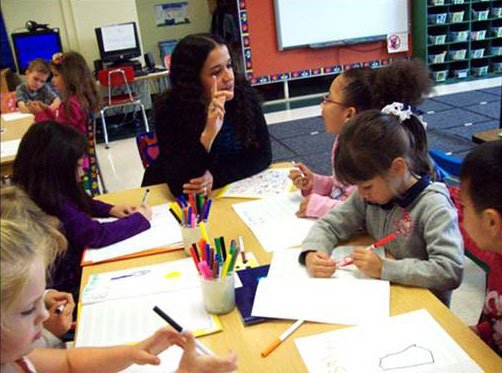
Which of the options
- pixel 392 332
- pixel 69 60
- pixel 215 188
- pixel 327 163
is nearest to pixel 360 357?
pixel 392 332

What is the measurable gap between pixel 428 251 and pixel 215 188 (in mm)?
911

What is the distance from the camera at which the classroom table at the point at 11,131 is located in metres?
2.74

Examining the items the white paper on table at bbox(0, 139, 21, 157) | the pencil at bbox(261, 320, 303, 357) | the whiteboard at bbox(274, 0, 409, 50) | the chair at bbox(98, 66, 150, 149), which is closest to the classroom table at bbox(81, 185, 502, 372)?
the pencil at bbox(261, 320, 303, 357)

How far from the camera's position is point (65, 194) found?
1644mm

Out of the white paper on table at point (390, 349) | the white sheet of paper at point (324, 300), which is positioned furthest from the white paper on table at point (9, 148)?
the white paper on table at point (390, 349)

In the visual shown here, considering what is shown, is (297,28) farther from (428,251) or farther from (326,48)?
(428,251)

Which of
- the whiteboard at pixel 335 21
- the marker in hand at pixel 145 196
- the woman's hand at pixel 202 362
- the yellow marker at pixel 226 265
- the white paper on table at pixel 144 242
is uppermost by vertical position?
the whiteboard at pixel 335 21

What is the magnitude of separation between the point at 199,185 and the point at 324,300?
0.82 m

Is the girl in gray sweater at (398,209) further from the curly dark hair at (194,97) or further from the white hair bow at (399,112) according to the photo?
the curly dark hair at (194,97)

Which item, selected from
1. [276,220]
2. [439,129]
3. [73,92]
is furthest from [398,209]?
[439,129]

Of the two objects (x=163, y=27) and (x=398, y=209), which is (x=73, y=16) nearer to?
(x=163, y=27)

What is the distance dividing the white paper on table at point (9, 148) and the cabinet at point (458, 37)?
5252mm

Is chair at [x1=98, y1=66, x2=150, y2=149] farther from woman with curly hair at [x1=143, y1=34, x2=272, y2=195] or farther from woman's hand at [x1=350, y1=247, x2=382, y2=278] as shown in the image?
woman's hand at [x1=350, y1=247, x2=382, y2=278]

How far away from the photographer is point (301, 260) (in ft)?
4.19
